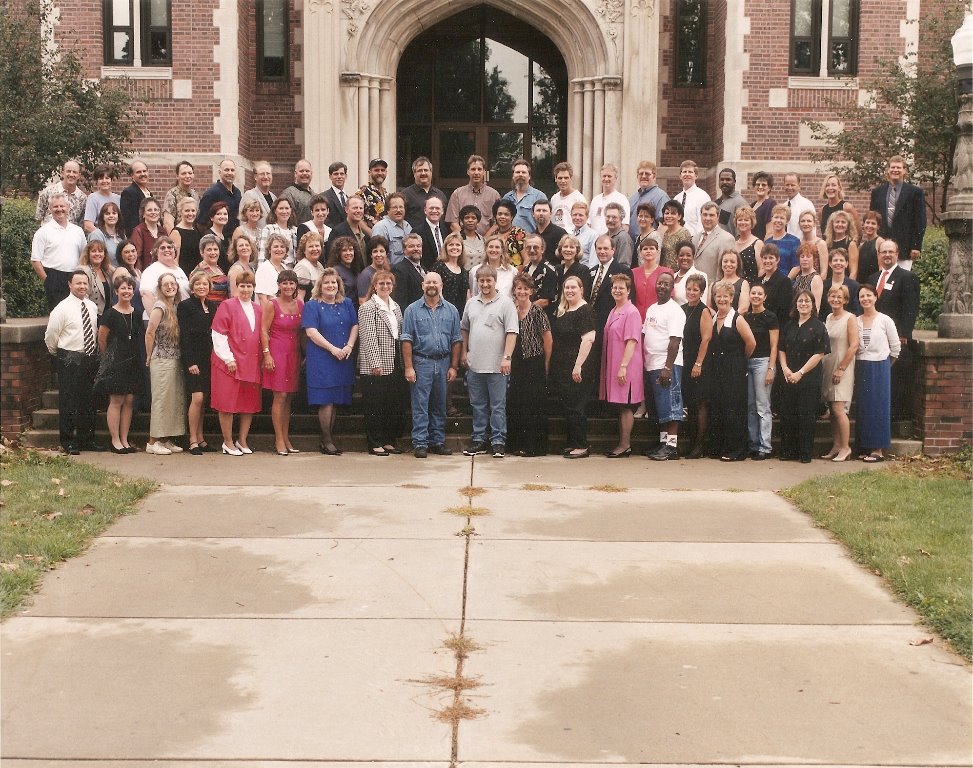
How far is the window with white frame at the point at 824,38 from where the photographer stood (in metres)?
18.2

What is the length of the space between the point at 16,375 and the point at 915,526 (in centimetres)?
789

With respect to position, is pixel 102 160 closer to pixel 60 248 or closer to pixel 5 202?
pixel 5 202

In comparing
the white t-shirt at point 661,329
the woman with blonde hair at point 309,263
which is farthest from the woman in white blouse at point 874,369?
the woman with blonde hair at point 309,263

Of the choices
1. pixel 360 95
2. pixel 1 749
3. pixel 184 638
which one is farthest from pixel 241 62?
pixel 1 749

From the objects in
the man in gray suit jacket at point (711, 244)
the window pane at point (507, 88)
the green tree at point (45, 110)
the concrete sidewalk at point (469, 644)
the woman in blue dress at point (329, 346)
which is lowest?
the concrete sidewalk at point (469, 644)

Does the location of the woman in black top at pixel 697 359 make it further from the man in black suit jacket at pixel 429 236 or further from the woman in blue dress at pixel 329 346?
the woman in blue dress at pixel 329 346

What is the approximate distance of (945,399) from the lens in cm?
1084

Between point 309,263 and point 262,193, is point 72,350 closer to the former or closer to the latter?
point 309,263

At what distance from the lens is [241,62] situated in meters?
18.2

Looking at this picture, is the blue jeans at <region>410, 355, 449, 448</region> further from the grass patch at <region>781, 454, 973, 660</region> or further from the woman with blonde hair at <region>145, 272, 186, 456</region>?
the grass patch at <region>781, 454, 973, 660</region>

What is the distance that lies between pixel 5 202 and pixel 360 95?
19.3 ft

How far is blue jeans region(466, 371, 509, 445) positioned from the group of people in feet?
0.05

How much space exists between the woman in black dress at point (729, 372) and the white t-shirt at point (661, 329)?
34 centimetres

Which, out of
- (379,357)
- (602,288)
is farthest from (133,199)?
(602,288)
